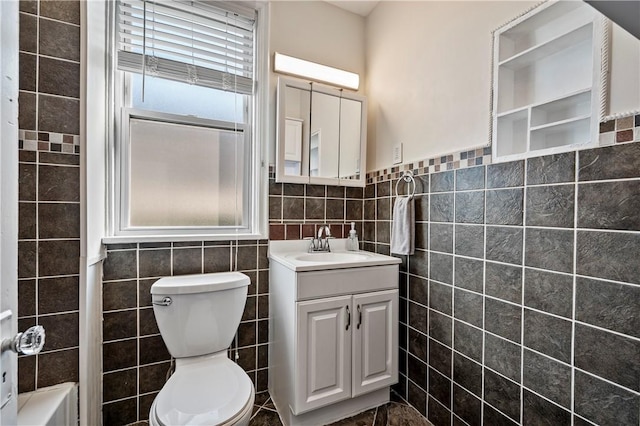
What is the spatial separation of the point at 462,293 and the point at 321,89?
148 centimetres

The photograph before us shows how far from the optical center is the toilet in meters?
1.10

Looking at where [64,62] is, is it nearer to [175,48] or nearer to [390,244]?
[175,48]

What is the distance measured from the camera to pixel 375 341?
1604 millimetres

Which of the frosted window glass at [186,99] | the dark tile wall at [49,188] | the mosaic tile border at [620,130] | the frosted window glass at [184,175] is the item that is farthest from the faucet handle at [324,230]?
the mosaic tile border at [620,130]

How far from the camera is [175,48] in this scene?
1.70 m

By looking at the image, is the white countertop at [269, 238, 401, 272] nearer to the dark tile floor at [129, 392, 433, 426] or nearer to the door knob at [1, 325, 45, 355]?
the dark tile floor at [129, 392, 433, 426]

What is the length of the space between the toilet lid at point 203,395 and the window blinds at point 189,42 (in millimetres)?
1568

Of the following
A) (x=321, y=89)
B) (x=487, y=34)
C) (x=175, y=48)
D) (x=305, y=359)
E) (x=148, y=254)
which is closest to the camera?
(x=487, y=34)

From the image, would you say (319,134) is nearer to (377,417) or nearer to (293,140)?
(293,140)

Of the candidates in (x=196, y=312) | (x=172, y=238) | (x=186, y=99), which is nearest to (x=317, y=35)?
(x=186, y=99)

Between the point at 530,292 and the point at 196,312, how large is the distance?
1447mm

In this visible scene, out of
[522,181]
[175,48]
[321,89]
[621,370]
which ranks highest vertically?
[175,48]

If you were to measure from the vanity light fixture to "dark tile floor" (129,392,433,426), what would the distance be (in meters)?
2.04

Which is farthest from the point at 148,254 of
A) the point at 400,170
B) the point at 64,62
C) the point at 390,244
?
the point at 400,170
